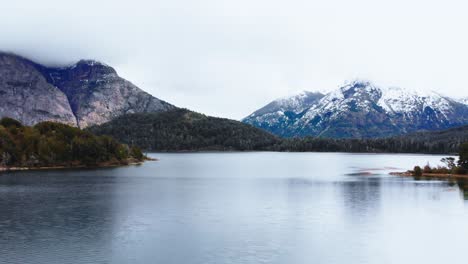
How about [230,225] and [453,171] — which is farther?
[453,171]

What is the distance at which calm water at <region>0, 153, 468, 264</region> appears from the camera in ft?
161

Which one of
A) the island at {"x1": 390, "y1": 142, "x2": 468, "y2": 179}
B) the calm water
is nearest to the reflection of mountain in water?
the calm water

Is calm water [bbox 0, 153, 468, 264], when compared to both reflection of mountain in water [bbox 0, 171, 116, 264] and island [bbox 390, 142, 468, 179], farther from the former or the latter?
island [bbox 390, 142, 468, 179]

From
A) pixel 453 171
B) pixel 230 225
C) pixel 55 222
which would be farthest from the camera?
pixel 453 171

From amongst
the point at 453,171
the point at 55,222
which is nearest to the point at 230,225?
the point at 55,222

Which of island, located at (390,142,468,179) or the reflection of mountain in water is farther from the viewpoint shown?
island, located at (390,142,468,179)

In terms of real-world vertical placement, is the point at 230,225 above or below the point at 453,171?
below

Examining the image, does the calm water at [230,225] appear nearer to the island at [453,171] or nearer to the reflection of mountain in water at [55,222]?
the reflection of mountain in water at [55,222]

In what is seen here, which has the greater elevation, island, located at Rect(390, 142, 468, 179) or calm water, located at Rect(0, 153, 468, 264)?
island, located at Rect(390, 142, 468, 179)

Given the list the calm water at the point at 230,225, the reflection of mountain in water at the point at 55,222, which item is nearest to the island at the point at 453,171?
the calm water at the point at 230,225

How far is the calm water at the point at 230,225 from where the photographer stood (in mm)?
48969

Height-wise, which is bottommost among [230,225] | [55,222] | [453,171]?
Answer: [230,225]

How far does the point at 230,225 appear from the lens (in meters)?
65.6

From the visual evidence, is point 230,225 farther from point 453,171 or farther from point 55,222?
point 453,171
